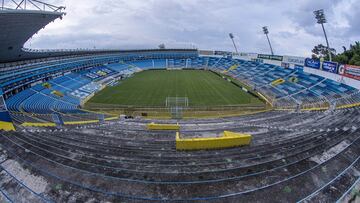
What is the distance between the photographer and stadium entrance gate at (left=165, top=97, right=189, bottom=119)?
1045 inches

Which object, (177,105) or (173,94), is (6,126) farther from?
(173,94)

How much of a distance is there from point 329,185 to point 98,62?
194ft

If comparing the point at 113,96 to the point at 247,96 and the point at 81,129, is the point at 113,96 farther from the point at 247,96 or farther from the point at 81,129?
the point at 247,96

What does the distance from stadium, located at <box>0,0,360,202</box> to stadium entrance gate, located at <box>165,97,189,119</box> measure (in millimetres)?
156

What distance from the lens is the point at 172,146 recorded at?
1404cm

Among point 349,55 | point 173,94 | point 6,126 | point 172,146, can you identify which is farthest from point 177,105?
point 349,55

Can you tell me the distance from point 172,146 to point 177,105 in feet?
55.4

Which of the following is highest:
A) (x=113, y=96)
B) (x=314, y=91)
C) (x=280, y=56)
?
(x=280, y=56)

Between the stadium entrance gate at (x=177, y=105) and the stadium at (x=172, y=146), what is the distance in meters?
0.16

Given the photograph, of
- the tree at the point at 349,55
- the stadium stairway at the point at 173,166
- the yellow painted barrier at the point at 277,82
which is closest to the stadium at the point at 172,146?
the stadium stairway at the point at 173,166

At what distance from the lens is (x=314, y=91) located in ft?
110

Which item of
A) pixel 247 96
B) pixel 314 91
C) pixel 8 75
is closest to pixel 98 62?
pixel 8 75

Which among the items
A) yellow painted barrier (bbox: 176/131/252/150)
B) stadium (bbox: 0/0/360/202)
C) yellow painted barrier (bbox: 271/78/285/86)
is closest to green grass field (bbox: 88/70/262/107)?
stadium (bbox: 0/0/360/202)

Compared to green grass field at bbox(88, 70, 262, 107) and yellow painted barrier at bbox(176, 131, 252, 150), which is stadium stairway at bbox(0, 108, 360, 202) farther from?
green grass field at bbox(88, 70, 262, 107)
